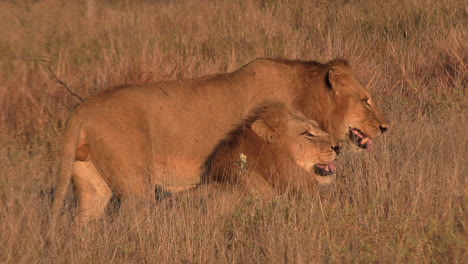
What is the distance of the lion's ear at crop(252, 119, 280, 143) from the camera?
5320mm

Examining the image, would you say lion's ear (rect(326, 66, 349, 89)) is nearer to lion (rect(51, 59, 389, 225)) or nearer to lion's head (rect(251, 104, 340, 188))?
lion (rect(51, 59, 389, 225))

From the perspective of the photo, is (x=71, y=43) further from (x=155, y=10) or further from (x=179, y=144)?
(x=179, y=144)

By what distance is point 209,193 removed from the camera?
518 cm

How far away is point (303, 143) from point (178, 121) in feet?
3.17

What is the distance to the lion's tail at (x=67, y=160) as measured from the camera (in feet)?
16.7

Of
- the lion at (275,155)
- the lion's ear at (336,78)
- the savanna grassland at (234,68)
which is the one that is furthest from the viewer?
the lion's ear at (336,78)

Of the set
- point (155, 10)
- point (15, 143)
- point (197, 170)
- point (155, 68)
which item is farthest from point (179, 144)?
point (155, 10)

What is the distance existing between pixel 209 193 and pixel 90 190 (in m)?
0.90

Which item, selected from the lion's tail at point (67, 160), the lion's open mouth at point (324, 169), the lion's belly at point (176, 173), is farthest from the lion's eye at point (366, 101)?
the lion's tail at point (67, 160)

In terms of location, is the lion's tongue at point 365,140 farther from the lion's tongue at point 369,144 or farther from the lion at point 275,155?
the lion at point 275,155

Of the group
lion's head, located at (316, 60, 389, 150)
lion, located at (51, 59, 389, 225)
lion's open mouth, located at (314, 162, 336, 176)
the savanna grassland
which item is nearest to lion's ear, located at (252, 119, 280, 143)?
lion's open mouth, located at (314, 162, 336, 176)

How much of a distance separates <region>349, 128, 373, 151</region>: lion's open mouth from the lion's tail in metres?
2.23

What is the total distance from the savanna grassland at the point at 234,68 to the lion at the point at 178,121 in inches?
9.2

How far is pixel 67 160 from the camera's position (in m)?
5.21
